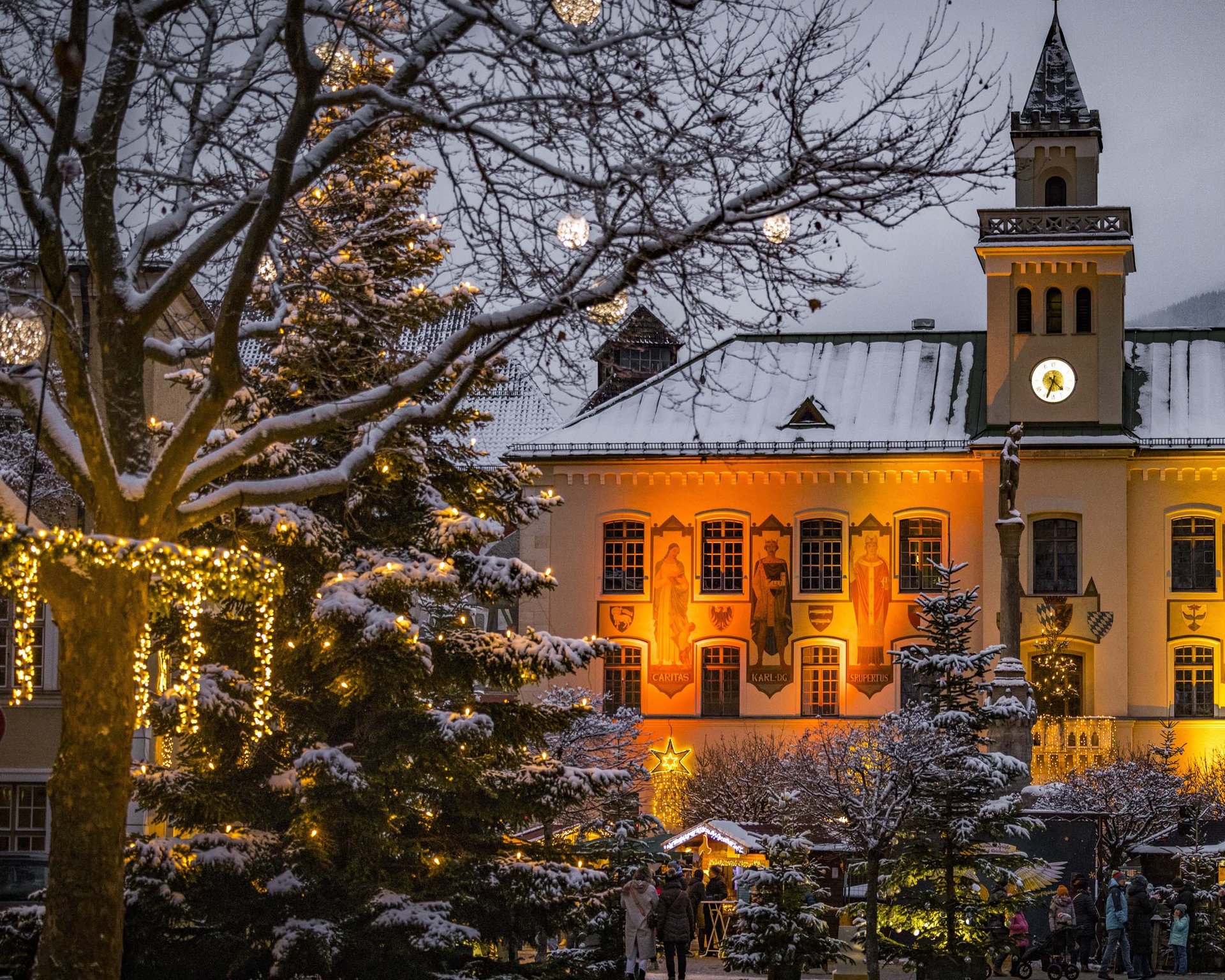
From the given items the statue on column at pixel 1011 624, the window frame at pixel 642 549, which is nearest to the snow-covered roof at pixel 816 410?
the window frame at pixel 642 549

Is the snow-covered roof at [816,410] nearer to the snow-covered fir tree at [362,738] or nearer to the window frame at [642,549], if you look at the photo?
the window frame at [642,549]

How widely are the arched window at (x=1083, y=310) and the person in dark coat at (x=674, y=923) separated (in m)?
28.9

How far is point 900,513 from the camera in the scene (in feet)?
153

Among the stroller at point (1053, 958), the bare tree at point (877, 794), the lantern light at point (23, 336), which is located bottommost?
the stroller at point (1053, 958)

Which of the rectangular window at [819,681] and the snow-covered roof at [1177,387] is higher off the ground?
the snow-covered roof at [1177,387]

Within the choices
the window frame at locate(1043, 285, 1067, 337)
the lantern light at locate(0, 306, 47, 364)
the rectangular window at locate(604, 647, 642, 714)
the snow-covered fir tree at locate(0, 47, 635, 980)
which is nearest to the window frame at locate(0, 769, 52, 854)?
the snow-covered fir tree at locate(0, 47, 635, 980)

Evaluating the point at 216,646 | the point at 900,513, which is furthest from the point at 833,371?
the point at 216,646

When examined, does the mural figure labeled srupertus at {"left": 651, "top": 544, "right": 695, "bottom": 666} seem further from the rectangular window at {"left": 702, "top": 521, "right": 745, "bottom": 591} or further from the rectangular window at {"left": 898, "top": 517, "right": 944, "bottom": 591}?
the rectangular window at {"left": 898, "top": 517, "right": 944, "bottom": 591}

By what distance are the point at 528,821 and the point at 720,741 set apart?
27.4 metres

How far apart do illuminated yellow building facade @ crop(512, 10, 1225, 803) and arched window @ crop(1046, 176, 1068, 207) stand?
0.05 meters

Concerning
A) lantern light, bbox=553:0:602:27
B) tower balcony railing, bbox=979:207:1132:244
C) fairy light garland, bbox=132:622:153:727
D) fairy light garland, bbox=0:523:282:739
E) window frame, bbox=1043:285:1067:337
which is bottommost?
fairy light garland, bbox=132:622:153:727

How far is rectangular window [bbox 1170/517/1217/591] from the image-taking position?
45.6 meters

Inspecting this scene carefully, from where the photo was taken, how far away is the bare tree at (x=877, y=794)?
65.4 ft

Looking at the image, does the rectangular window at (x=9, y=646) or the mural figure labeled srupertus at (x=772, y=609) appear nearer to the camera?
the rectangular window at (x=9, y=646)
